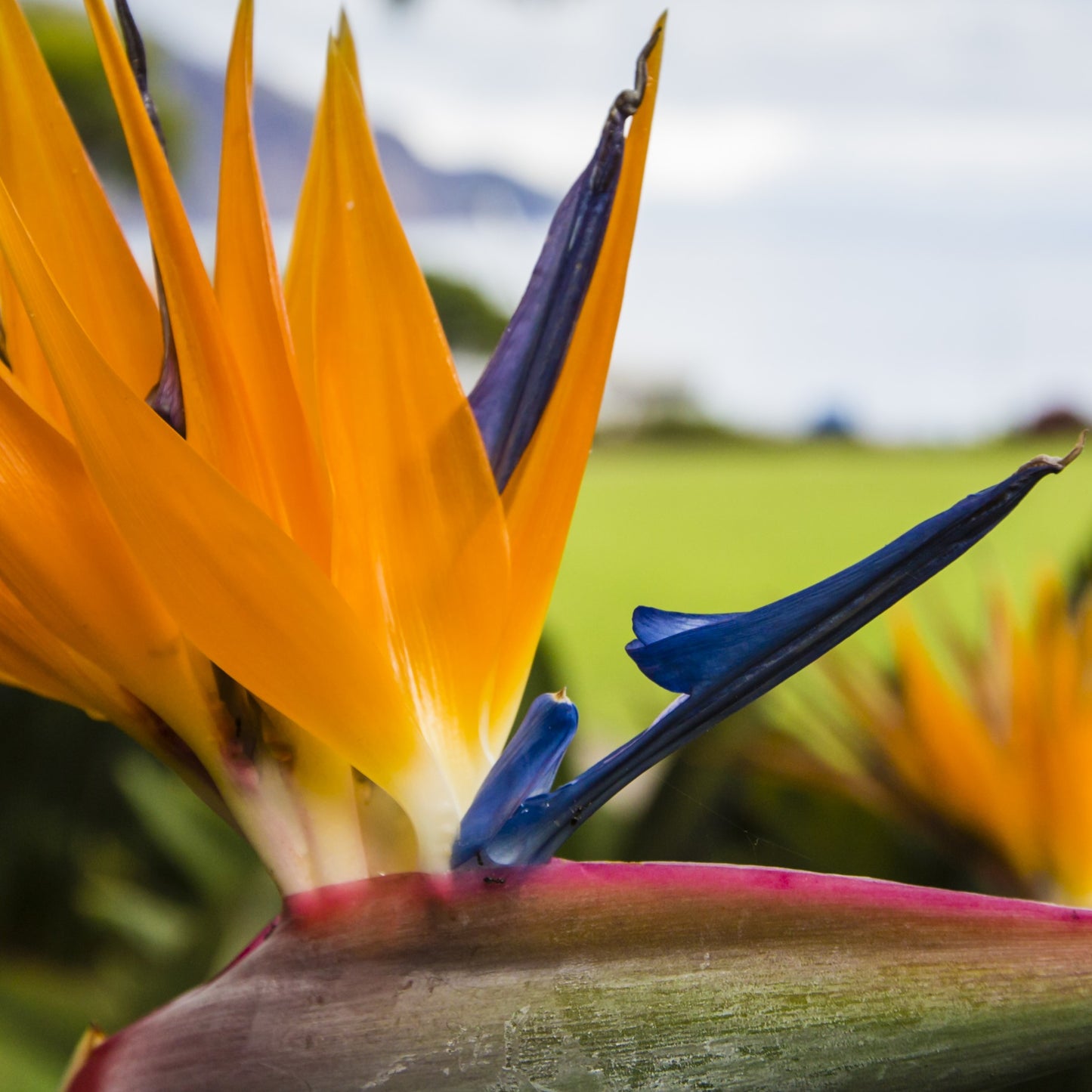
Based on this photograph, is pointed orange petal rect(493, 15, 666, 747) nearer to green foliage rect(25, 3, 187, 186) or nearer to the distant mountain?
the distant mountain

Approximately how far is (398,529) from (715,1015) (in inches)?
5.6

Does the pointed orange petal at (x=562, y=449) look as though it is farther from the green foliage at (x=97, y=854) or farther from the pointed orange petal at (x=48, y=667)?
the green foliage at (x=97, y=854)

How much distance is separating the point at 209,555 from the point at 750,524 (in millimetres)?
3546

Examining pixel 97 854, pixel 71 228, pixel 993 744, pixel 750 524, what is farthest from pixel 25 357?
pixel 750 524

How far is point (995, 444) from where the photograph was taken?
4184mm

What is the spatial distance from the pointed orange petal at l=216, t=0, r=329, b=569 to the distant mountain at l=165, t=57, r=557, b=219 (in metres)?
0.02

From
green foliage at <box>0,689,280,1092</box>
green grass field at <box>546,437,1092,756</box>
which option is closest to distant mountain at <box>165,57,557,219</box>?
green foliage at <box>0,689,280,1092</box>

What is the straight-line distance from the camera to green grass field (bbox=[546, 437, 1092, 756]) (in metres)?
2.31

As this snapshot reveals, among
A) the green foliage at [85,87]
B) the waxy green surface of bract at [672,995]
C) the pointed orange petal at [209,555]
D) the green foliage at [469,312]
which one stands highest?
the green foliage at [85,87]

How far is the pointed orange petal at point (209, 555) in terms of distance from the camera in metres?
0.25

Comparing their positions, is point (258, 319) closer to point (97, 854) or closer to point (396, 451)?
point (396, 451)

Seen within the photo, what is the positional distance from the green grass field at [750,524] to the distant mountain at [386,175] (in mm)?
655

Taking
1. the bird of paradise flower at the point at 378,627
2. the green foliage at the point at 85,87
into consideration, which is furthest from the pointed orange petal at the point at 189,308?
the green foliage at the point at 85,87

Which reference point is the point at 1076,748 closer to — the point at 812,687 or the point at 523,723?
the point at 812,687
